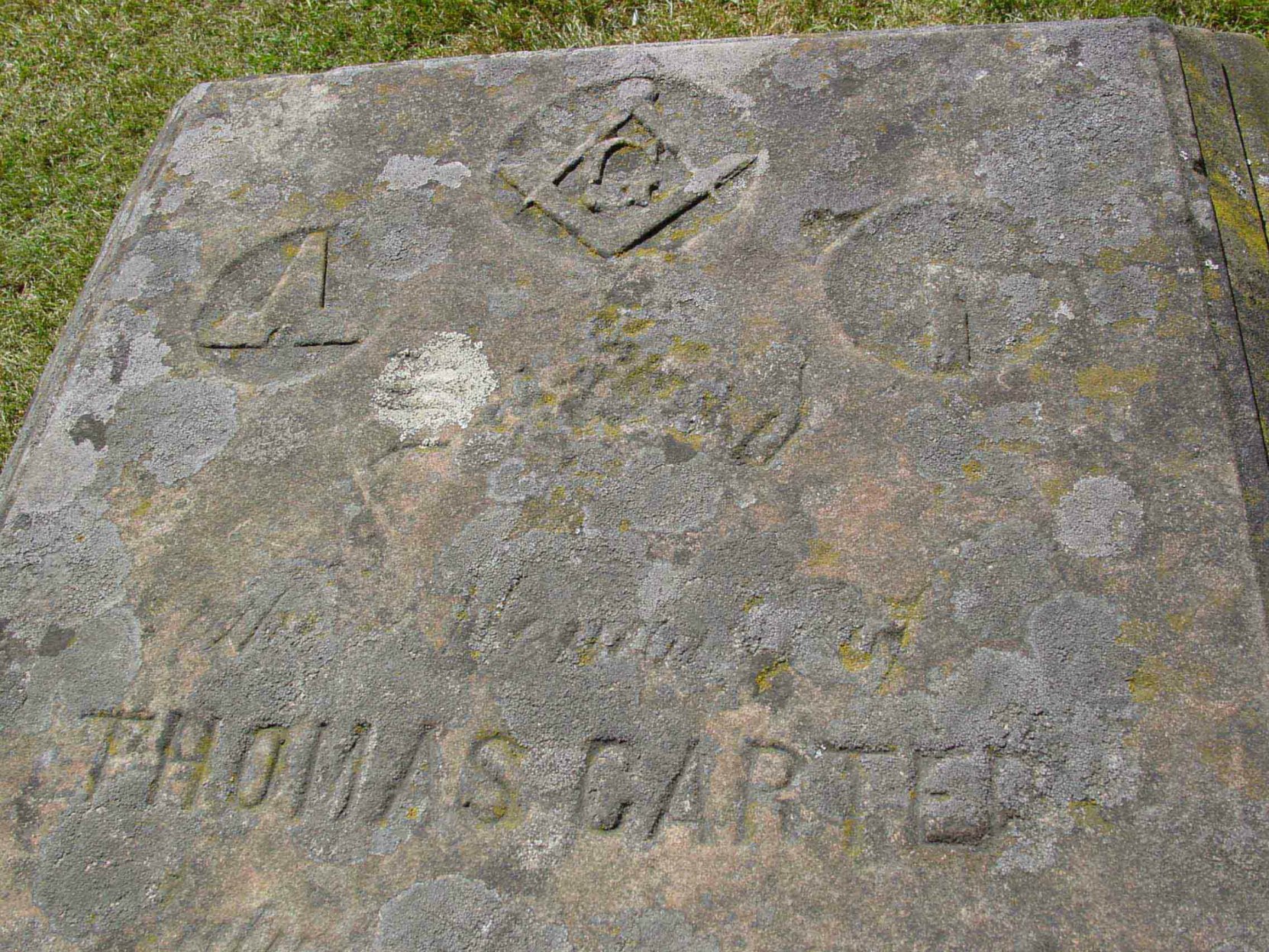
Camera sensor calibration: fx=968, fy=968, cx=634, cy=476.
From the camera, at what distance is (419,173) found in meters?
2.22

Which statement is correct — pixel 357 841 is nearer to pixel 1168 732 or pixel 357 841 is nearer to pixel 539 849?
pixel 539 849

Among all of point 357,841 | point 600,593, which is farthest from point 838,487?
point 357,841

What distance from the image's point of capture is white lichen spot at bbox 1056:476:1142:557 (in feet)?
5.13

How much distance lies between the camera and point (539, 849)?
1.49 metres

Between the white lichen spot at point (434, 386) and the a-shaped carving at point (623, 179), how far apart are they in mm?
372

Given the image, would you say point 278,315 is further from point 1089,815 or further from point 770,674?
point 1089,815

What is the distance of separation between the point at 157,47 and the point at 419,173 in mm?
2407

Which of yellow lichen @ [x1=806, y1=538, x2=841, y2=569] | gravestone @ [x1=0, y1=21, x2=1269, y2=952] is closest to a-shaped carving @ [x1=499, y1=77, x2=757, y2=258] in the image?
gravestone @ [x1=0, y1=21, x2=1269, y2=952]

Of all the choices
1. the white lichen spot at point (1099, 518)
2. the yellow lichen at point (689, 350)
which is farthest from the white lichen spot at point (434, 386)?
the white lichen spot at point (1099, 518)

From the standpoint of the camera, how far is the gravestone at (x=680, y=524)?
1438 millimetres

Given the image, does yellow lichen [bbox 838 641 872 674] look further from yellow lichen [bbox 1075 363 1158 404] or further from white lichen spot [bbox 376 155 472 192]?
white lichen spot [bbox 376 155 472 192]

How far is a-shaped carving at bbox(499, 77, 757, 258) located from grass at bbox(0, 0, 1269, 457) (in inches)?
52.7

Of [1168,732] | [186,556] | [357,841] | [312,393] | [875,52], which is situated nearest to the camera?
[1168,732]

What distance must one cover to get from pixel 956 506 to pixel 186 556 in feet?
4.58
